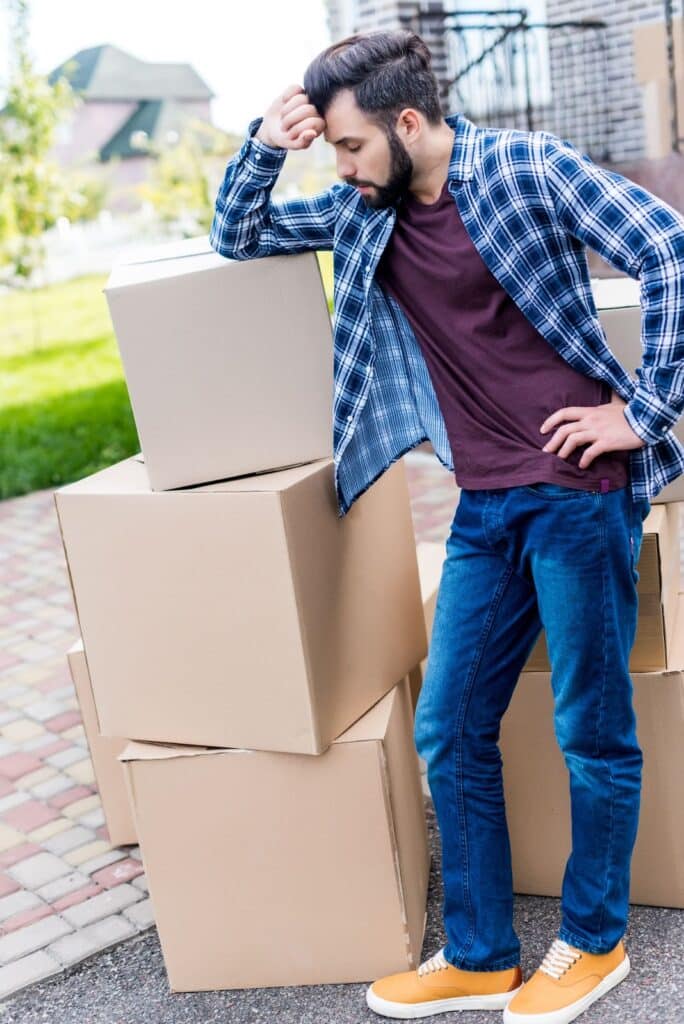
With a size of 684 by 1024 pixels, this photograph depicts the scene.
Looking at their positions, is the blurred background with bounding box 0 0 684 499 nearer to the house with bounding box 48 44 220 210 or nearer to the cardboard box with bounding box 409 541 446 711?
the cardboard box with bounding box 409 541 446 711

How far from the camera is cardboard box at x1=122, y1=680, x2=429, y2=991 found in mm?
2225

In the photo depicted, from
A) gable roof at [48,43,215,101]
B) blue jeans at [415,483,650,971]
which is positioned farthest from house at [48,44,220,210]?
blue jeans at [415,483,650,971]

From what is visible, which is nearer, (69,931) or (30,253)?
(69,931)

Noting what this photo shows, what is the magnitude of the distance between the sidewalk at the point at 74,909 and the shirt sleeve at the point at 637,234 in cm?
119

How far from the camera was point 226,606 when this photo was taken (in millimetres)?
2135

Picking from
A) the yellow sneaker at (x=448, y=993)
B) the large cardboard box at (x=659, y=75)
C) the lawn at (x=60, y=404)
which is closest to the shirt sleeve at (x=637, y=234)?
the yellow sneaker at (x=448, y=993)

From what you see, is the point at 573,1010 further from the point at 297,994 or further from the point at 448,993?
the point at 297,994

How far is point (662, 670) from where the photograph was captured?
2.28 meters

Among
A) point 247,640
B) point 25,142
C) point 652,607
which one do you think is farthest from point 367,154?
point 25,142

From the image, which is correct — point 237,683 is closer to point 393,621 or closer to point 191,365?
point 393,621

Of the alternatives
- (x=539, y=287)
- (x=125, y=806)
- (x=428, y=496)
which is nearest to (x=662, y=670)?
(x=539, y=287)

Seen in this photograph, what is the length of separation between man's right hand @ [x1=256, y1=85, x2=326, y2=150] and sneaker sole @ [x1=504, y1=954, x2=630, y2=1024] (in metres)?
1.55

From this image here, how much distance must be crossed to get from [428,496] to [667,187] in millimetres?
2620

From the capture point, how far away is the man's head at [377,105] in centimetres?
186
